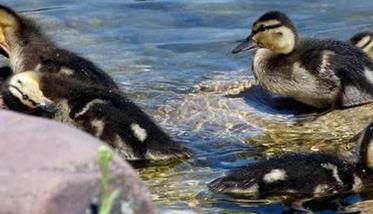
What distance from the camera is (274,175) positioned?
5035 millimetres

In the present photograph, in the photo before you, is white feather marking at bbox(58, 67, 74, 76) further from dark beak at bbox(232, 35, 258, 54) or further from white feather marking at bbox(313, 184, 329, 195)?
white feather marking at bbox(313, 184, 329, 195)

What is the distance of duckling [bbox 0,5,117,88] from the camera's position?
6.56 m

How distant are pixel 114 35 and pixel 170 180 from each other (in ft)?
11.0

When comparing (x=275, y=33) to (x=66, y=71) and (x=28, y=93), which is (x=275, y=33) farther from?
(x=28, y=93)

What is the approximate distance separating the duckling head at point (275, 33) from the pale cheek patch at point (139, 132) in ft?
4.69

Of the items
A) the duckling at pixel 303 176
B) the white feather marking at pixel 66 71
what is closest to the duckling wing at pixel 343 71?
the white feather marking at pixel 66 71

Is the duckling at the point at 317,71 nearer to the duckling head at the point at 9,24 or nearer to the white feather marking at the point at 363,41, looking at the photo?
the white feather marking at the point at 363,41

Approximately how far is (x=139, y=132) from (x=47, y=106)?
0.51 m

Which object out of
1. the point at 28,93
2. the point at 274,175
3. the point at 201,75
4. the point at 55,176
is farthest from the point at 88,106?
the point at 55,176

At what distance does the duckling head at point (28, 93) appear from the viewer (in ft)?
19.5

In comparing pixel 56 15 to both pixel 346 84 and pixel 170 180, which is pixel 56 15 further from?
pixel 170 180

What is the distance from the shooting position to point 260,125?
6.49 m

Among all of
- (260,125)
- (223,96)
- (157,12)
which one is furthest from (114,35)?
(260,125)

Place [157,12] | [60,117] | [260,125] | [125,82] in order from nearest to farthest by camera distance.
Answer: [60,117], [260,125], [125,82], [157,12]
